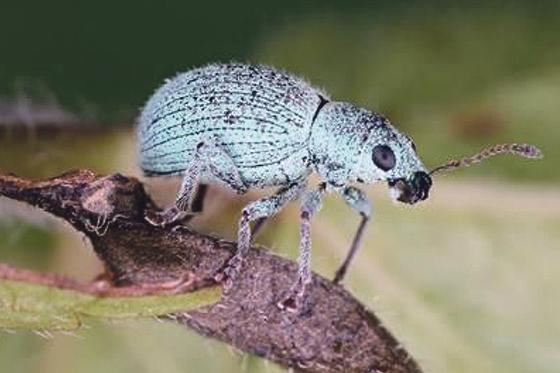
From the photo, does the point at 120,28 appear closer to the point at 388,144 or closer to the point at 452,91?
the point at 452,91

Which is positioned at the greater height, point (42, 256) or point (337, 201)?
point (337, 201)

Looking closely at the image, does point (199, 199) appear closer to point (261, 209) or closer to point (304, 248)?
point (261, 209)

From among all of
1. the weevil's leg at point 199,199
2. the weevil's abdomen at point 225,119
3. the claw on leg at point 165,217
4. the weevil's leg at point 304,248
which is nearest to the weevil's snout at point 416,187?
the weevil's leg at point 304,248

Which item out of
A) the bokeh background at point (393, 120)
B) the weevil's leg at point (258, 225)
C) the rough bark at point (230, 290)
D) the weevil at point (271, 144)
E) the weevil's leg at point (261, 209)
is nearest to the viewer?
the rough bark at point (230, 290)

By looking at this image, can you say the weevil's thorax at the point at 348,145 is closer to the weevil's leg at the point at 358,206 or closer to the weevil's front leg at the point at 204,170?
the weevil's leg at the point at 358,206

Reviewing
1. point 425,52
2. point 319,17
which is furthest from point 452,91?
point 319,17

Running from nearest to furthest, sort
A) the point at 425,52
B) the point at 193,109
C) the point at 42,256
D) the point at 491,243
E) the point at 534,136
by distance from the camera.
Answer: the point at 193,109
the point at 42,256
the point at 491,243
the point at 534,136
the point at 425,52

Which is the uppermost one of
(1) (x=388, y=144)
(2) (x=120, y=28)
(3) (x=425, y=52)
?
(3) (x=425, y=52)
